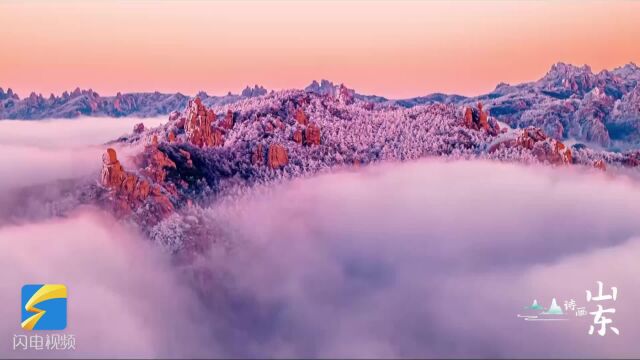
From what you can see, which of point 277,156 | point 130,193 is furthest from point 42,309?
point 277,156

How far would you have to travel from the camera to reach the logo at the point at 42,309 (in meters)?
65.4

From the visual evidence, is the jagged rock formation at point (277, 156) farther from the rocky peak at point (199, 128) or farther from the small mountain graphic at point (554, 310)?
the small mountain graphic at point (554, 310)

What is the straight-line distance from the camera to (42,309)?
66.9 m

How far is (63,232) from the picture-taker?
4461 inches

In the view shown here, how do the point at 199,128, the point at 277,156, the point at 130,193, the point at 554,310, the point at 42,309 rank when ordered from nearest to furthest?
the point at 42,309 < the point at 554,310 < the point at 130,193 < the point at 277,156 < the point at 199,128

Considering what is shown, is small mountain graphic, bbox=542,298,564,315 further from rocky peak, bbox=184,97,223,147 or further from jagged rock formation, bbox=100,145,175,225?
rocky peak, bbox=184,97,223,147

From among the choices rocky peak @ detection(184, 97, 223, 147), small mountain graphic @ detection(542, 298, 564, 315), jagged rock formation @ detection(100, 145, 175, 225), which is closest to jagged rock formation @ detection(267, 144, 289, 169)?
rocky peak @ detection(184, 97, 223, 147)

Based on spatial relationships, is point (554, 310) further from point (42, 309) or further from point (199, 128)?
point (199, 128)

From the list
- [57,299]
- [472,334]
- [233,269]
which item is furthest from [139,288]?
[472,334]

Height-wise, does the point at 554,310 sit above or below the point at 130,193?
below

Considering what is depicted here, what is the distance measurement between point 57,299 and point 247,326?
6204 centimetres

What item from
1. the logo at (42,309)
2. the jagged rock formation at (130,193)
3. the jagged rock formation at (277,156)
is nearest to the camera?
the logo at (42,309)

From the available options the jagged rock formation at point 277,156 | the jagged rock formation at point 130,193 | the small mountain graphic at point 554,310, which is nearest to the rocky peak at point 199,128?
the jagged rock formation at point 277,156

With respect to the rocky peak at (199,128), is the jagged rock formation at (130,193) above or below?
below
